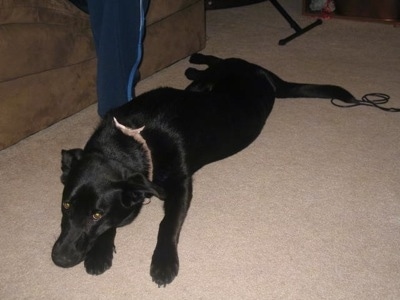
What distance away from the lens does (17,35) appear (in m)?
1.74

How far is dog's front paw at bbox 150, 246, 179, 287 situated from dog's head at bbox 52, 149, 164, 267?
0.55 feet

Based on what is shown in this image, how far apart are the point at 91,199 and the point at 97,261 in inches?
9.2

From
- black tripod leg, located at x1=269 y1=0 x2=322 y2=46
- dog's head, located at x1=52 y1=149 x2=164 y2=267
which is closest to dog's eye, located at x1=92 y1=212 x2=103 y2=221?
dog's head, located at x1=52 y1=149 x2=164 y2=267

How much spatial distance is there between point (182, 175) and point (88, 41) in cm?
91

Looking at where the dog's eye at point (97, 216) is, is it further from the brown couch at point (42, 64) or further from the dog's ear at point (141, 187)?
the brown couch at point (42, 64)

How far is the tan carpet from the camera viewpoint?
1289mm

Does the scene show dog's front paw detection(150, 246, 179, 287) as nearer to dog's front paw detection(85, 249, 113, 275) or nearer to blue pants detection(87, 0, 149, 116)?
dog's front paw detection(85, 249, 113, 275)

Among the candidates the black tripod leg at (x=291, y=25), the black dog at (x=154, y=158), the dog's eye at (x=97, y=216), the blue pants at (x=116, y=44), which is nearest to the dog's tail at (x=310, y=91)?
the black dog at (x=154, y=158)

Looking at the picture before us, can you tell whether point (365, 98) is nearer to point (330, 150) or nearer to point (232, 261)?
point (330, 150)

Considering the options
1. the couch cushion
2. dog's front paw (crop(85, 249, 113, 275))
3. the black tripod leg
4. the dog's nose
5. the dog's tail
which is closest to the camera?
the dog's nose

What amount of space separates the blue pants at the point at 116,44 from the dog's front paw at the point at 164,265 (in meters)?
0.82

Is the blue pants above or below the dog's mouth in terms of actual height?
above

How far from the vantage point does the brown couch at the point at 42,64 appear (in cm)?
174

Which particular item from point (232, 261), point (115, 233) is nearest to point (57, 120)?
point (115, 233)
